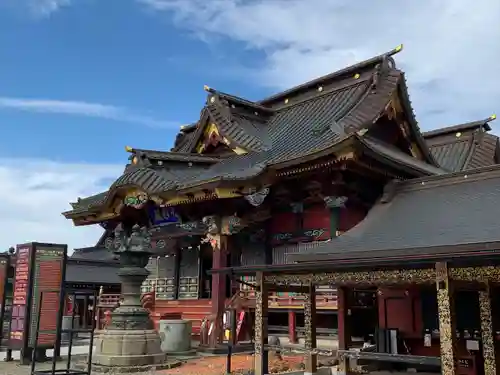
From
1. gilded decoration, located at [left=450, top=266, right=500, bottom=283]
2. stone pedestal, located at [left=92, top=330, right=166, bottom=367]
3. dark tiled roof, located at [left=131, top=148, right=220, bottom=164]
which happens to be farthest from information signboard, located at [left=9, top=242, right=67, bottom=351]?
gilded decoration, located at [left=450, top=266, right=500, bottom=283]

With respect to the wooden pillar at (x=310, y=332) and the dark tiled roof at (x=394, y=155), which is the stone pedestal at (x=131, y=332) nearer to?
the wooden pillar at (x=310, y=332)

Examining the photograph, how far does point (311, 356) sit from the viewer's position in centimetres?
1193

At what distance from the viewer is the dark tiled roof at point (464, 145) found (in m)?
25.0

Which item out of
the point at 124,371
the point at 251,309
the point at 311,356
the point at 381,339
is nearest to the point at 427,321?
the point at 381,339

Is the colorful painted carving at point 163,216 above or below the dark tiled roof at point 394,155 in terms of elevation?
below

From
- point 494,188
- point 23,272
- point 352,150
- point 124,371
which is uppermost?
point 352,150

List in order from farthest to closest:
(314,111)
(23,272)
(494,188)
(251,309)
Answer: (314,111) < (251,309) < (23,272) < (494,188)

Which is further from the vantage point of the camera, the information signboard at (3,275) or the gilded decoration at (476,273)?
the information signboard at (3,275)

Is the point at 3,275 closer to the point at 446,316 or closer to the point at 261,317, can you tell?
the point at 261,317

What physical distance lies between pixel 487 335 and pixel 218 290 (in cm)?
878

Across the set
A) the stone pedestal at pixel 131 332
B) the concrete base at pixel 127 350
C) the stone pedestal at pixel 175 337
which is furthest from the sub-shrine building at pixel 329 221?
the concrete base at pixel 127 350

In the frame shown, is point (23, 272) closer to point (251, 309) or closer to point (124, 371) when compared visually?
point (124, 371)

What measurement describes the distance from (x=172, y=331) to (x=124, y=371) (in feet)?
12.0

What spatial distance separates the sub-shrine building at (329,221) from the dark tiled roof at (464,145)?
0.31ft
